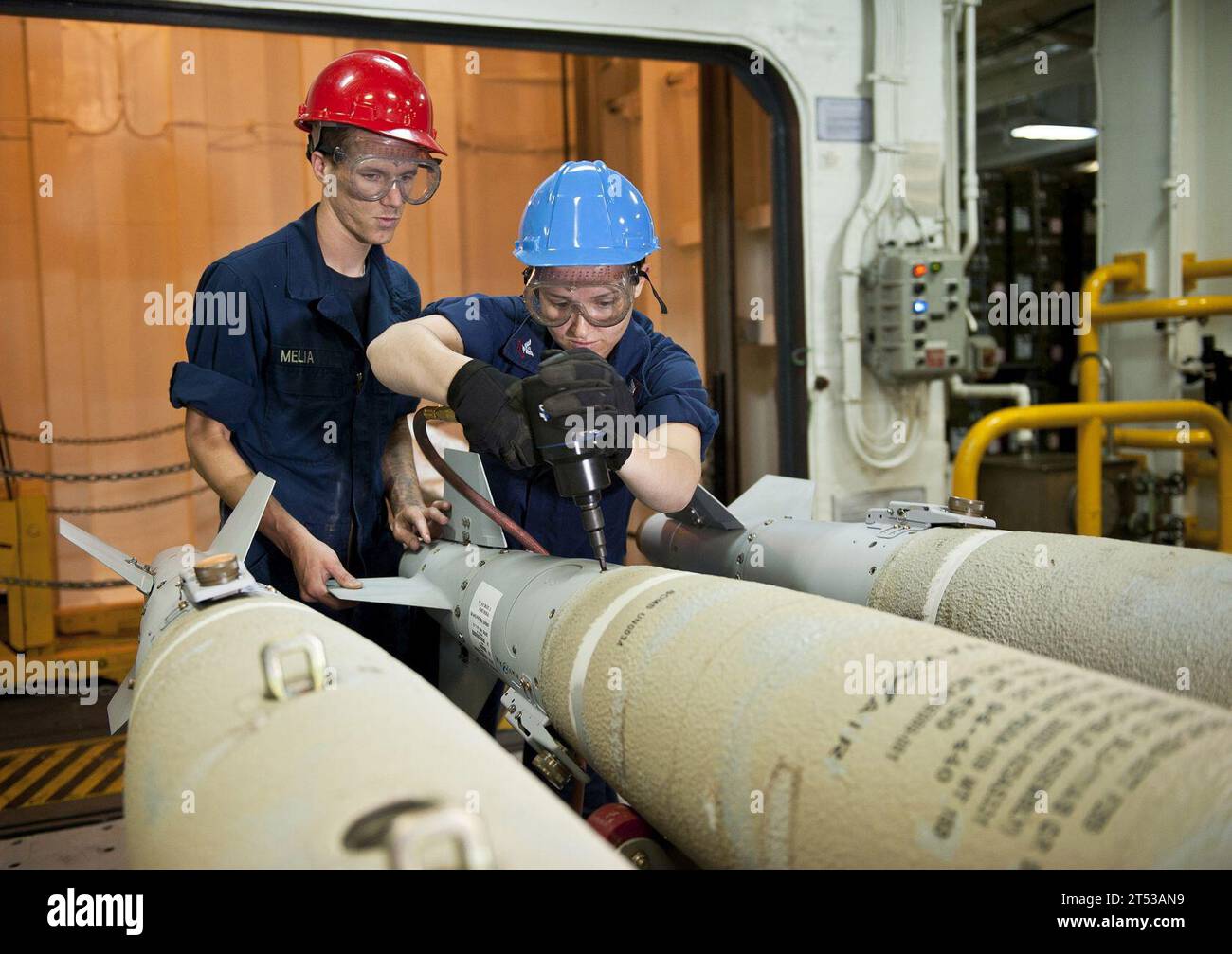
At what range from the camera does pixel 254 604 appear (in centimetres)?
116

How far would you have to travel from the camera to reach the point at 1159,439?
4742 mm

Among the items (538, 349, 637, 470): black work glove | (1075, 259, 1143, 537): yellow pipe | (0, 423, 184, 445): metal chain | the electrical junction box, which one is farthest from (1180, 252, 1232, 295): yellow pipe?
(0, 423, 184, 445): metal chain

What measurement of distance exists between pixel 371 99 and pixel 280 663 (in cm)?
144

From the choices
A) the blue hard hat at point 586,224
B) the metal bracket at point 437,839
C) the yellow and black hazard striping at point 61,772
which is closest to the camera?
the metal bracket at point 437,839

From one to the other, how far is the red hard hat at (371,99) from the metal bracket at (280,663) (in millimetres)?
1377

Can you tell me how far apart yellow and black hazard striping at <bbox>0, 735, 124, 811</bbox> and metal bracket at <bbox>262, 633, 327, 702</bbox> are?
2.59 metres

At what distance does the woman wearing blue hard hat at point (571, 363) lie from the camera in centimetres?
147

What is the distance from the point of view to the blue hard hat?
1696 millimetres

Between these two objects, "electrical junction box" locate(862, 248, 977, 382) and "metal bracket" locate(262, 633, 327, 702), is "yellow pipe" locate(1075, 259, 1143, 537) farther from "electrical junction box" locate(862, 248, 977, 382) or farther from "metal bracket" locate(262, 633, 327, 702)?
"metal bracket" locate(262, 633, 327, 702)

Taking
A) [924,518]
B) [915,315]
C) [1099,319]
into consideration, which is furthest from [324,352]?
[1099,319]

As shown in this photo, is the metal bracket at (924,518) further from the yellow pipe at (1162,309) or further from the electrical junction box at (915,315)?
the yellow pipe at (1162,309)

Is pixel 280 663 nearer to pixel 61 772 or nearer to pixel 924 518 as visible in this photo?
pixel 924 518

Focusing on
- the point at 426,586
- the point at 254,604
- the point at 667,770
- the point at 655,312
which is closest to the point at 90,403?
the point at 655,312

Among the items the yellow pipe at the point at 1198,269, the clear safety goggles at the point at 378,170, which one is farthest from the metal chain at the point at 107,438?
the yellow pipe at the point at 1198,269
